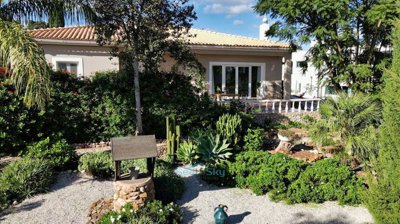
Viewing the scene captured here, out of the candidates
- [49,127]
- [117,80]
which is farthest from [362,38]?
[49,127]

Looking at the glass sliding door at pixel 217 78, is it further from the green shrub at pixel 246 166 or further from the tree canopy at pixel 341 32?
the green shrub at pixel 246 166

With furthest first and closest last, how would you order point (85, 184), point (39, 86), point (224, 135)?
1. point (224, 135)
2. point (85, 184)
3. point (39, 86)

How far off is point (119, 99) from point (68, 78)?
217 centimetres

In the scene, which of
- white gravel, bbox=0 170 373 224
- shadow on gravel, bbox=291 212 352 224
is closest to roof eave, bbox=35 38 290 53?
white gravel, bbox=0 170 373 224

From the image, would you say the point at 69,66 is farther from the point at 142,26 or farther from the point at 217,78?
the point at 217,78

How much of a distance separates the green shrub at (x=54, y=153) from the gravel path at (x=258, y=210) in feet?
14.3

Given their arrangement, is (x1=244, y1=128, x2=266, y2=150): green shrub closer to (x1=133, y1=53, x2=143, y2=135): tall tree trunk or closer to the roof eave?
(x1=133, y1=53, x2=143, y2=135): tall tree trunk

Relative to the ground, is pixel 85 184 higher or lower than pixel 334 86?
lower

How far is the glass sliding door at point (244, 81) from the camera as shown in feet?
65.1

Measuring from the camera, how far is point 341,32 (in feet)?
46.0

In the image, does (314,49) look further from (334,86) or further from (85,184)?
(85,184)

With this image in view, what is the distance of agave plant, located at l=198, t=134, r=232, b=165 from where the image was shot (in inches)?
391

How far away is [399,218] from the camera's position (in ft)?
15.3

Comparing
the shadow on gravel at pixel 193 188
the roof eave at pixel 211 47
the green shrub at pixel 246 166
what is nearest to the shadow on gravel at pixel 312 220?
the green shrub at pixel 246 166
